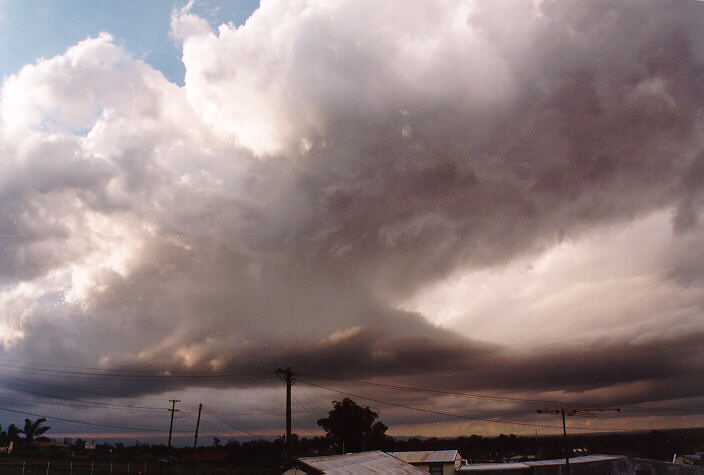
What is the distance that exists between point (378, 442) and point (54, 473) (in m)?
41.3

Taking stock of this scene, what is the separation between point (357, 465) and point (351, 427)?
5006 cm


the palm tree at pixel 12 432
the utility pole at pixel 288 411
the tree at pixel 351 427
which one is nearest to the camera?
the utility pole at pixel 288 411

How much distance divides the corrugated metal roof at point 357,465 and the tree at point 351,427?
3960 centimetres

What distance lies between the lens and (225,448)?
99.2 meters

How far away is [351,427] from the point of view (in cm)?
7275

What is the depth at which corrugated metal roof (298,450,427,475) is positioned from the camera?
829 inches

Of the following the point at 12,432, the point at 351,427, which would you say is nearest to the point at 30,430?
the point at 12,432

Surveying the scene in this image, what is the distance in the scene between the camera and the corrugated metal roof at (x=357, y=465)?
21062mm

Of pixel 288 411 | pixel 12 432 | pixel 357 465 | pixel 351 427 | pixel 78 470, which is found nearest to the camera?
pixel 357 465

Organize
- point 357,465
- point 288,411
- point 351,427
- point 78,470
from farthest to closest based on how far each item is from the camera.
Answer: point 351,427, point 78,470, point 288,411, point 357,465

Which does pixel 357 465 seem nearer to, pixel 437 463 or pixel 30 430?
pixel 437 463

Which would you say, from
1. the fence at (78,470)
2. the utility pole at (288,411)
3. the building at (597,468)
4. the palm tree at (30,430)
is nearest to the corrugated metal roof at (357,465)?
the utility pole at (288,411)

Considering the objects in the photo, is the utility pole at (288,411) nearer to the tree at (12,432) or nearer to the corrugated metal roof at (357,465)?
the corrugated metal roof at (357,465)

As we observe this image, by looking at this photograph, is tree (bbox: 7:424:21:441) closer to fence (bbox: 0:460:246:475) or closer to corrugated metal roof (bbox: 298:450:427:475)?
fence (bbox: 0:460:246:475)
